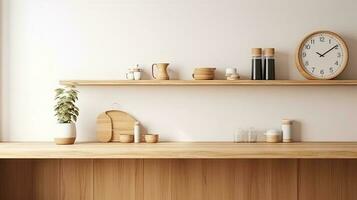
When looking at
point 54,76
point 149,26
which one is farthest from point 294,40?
point 54,76

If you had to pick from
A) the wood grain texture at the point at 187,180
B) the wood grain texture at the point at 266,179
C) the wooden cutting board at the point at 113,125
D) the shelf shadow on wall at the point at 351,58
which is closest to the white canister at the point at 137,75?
the wooden cutting board at the point at 113,125

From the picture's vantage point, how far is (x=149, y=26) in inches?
110

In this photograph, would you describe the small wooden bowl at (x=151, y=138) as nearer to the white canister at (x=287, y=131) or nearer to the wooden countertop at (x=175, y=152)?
the wooden countertop at (x=175, y=152)

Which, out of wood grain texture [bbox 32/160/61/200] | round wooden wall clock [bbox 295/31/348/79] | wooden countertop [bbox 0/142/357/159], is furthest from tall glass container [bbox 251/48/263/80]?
wood grain texture [bbox 32/160/61/200]

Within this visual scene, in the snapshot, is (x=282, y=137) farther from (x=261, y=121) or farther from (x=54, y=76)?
(x=54, y=76)

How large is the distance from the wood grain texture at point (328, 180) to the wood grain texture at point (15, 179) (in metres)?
1.81

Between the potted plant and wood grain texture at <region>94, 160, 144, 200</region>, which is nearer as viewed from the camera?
the potted plant

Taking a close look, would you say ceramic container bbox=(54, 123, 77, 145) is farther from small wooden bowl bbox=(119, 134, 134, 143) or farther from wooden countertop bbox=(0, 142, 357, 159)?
small wooden bowl bbox=(119, 134, 134, 143)

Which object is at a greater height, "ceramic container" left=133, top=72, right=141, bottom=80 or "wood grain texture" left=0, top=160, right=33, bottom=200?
"ceramic container" left=133, top=72, right=141, bottom=80

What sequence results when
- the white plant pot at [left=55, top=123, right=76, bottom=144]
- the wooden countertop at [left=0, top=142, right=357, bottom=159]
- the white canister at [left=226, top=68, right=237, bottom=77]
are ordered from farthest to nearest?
the white canister at [left=226, top=68, right=237, bottom=77]
the white plant pot at [left=55, top=123, right=76, bottom=144]
the wooden countertop at [left=0, top=142, right=357, bottom=159]

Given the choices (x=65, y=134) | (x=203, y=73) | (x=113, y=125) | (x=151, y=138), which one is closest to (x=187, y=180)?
(x=151, y=138)

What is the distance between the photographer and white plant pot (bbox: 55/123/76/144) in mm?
2574

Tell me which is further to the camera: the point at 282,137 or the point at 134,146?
the point at 282,137

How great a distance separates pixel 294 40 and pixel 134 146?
4.19ft
